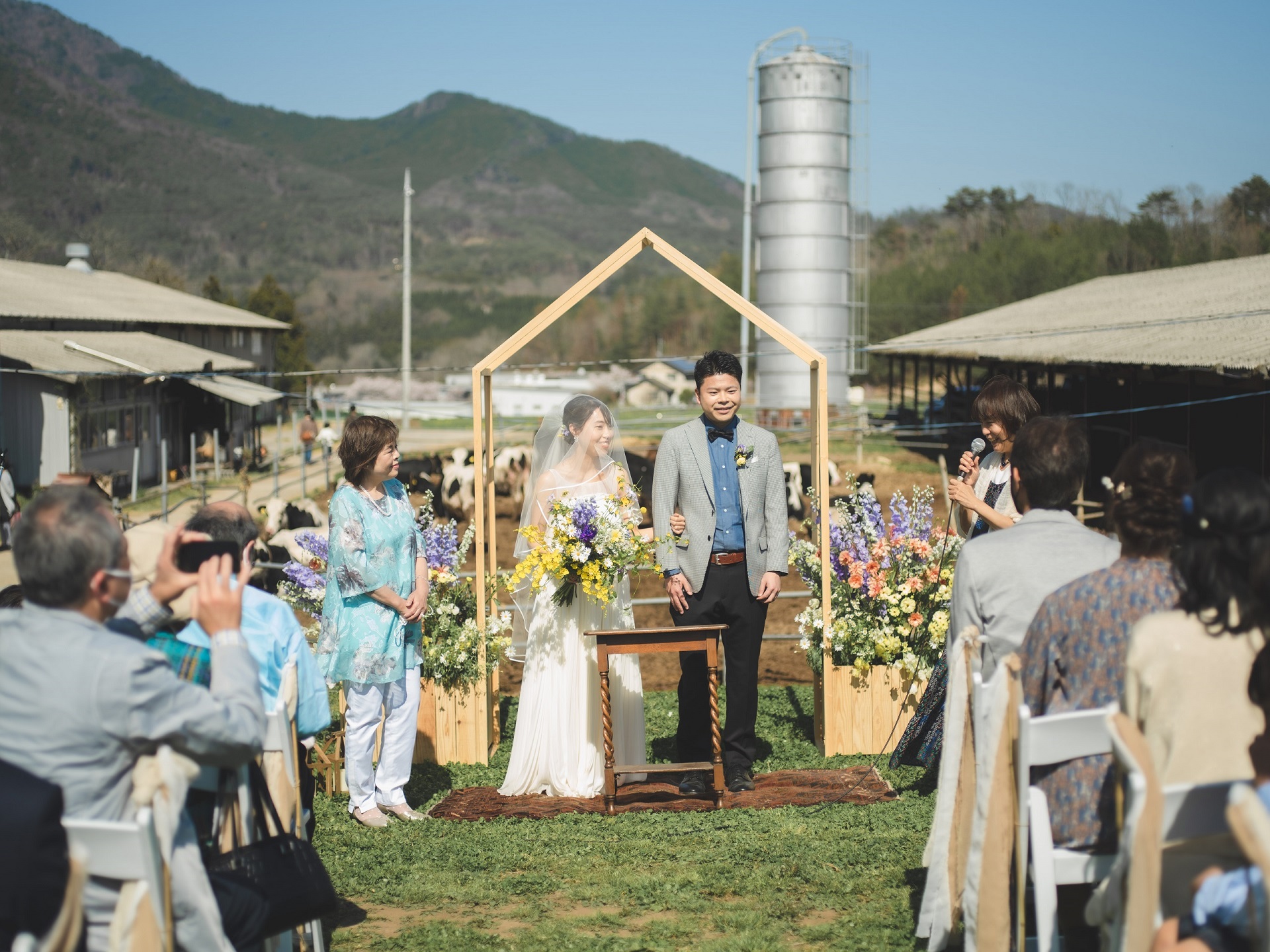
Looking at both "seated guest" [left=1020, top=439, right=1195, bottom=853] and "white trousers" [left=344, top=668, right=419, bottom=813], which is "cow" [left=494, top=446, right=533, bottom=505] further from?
"seated guest" [left=1020, top=439, right=1195, bottom=853]

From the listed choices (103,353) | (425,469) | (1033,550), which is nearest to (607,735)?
(1033,550)

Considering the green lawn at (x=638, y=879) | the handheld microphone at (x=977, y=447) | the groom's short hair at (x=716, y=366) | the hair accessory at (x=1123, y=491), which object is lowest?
the green lawn at (x=638, y=879)

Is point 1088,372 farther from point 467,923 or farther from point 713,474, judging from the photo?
point 467,923

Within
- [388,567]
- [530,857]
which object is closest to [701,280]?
[388,567]

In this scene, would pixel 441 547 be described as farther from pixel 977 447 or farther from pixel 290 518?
pixel 290 518

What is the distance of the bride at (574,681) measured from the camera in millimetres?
6586

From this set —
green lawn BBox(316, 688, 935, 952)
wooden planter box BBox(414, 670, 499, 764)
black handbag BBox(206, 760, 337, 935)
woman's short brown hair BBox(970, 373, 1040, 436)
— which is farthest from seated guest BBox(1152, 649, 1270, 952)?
wooden planter box BBox(414, 670, 499, 764)

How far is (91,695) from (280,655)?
1184 mm

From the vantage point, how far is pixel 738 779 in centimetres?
645

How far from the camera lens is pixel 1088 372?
19.8 meters

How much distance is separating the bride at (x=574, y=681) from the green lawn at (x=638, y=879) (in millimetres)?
497

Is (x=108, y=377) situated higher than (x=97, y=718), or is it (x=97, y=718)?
(x=108, y=377)

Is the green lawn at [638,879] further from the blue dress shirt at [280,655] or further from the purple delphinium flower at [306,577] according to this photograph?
the purple delphinium flower at [306,577]

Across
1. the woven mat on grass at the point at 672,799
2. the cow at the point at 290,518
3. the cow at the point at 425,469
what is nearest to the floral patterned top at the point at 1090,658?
the woven mat on grass at the point at 672,799
